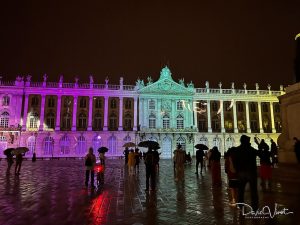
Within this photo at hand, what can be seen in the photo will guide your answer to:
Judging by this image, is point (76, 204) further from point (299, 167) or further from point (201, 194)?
point (299, 167)

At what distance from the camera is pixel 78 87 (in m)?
54.2

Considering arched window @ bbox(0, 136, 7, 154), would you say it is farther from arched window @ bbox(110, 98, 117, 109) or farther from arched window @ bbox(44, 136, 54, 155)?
arched window @ bbox(110, 98, 117, 109)

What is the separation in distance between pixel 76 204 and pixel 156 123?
1851 inches

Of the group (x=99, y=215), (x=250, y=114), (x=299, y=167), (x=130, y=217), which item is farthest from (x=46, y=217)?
(x=250, y=114)

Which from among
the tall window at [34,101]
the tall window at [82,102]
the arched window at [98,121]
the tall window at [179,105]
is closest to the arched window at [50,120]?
the tall window at [34,101]

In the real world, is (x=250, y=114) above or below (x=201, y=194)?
above

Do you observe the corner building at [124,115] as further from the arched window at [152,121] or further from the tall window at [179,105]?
the tall window at [179,105]

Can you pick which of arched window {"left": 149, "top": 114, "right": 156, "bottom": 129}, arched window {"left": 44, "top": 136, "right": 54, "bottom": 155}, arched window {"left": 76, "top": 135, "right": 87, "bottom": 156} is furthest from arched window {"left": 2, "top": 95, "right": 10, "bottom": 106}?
arched window {"left": 149, "top": 114, "right": 156, "bottom": 129}

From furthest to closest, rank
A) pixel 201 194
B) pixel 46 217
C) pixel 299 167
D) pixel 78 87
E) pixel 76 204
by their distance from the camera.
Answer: pixel 78 87 → pixel 299 167 → pixel 201 194 → pixel 76 204 → pixel 46 217

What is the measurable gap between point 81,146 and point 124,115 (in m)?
10.2

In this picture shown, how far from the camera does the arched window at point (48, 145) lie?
5034cm

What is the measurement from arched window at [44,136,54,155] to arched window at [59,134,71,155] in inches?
62.9

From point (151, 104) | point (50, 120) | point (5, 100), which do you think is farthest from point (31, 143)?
point (151, 104)

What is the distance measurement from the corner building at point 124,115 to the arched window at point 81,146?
0.18 m
